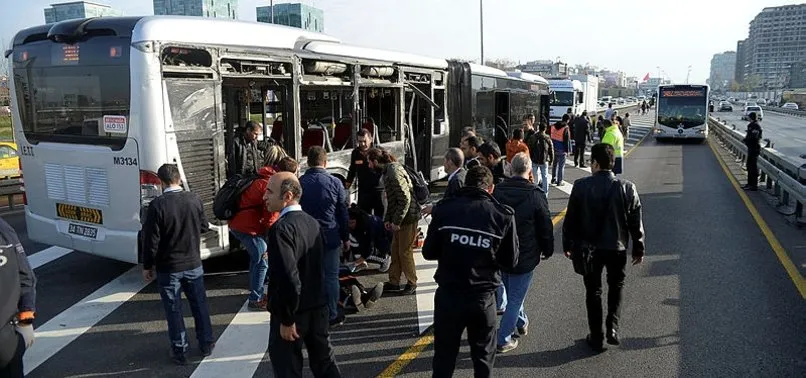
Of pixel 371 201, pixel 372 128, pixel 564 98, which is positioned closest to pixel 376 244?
pixel 371 201

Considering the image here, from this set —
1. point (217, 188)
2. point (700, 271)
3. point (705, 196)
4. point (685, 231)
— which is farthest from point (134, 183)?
point (705, 196)

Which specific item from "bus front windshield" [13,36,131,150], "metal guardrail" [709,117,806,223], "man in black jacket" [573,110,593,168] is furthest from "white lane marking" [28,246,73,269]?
"man in black jacket" [573,110,593,168]

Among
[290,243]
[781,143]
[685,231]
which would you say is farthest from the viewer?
[781,143]

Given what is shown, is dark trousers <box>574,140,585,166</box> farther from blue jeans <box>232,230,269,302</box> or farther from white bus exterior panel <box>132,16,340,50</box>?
blue jeans <box>232,230,269,302</box>

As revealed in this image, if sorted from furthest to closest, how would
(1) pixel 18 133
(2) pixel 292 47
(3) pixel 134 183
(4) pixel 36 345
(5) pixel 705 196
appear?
1. (5) pixel 705 196
2. (2) pixel 292 47
3. (1) pixel 18 133
4. (3) pixel 134 183
5. (4) pixel 36 345

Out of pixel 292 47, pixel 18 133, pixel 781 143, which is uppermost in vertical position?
pixel 292 47

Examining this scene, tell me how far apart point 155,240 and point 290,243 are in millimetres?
1744

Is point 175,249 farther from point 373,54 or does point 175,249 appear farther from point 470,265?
point 373,54

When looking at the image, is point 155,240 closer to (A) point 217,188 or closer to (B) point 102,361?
(B) point 102,361

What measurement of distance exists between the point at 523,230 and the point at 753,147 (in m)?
11.9

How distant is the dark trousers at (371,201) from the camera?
7.87 m

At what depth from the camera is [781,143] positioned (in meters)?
32.3

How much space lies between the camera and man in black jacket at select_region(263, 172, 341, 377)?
3836 millimetres

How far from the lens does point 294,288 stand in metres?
3.82
